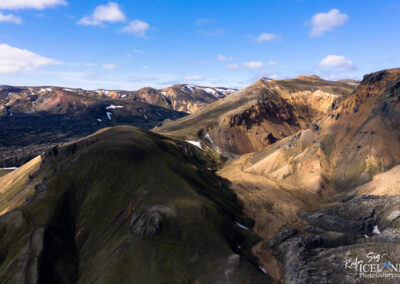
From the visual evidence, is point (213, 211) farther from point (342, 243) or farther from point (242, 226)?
point (342, 243)

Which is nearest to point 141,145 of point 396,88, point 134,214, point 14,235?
point 134,214

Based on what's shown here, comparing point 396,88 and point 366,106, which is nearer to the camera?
point 396,88

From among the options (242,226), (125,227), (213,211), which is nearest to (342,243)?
(242,226)

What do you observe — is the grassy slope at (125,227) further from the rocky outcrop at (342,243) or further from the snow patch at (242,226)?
the rocky outcrop at (342,243)

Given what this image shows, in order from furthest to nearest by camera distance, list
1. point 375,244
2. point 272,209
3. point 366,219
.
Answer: point 272,209
point 366,219
point 375,244

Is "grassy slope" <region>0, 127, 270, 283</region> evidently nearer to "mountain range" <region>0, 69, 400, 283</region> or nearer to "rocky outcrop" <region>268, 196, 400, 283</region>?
"mountain range" <region>0, 69, 400, 283</region>

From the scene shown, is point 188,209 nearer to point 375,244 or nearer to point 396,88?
point 375,244

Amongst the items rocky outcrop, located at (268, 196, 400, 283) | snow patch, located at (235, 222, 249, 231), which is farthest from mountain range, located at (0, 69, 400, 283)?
snow patch, located at (235, 222, 249, 231)

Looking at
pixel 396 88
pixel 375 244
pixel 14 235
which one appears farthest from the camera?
pixel 396 88

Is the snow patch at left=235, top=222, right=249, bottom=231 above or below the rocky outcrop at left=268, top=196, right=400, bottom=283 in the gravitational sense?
below

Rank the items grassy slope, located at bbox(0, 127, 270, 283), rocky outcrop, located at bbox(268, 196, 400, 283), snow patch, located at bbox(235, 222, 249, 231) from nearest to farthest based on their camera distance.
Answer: rocky outcrop, located at bbox(268, 196, 400, 283), grassy slope, located at bbox(0, 127, 270, 283), snow patch, located at bbox(235, 222, 249, 231)
